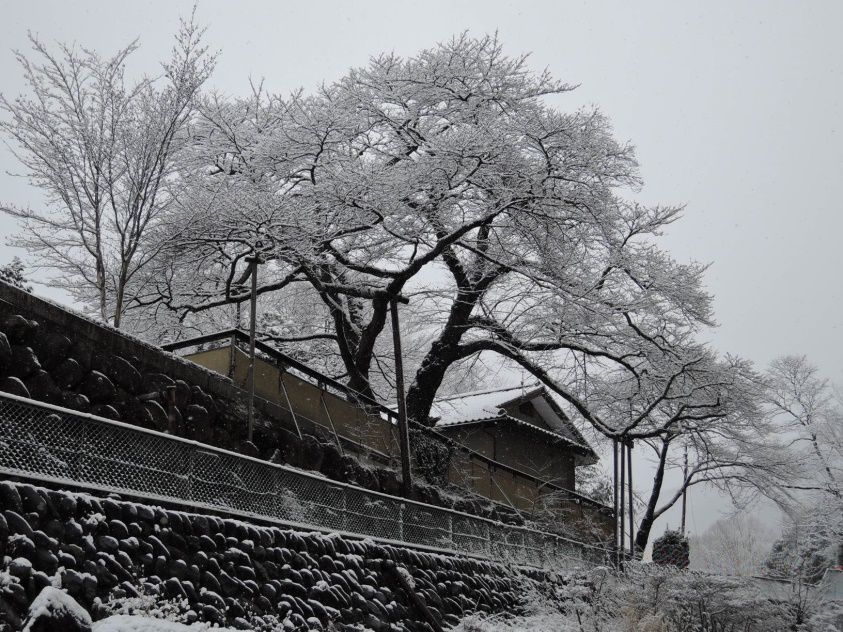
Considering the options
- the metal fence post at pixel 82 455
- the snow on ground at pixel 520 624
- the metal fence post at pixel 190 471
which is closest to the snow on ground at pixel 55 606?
the metal fence post at pixel 82 455

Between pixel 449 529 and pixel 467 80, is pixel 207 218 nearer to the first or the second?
pixel 467 80

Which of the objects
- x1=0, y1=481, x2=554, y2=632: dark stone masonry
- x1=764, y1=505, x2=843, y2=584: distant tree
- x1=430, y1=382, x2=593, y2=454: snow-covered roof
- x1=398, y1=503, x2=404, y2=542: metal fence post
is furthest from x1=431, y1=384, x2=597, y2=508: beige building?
x1=0, y1=481, x2=554, y2=632: dark stone masonry

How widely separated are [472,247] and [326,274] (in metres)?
3.77

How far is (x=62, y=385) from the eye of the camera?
9.87 metres

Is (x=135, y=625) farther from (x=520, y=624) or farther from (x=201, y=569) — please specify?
(x=520, y=624)

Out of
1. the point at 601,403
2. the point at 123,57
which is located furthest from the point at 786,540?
the point at 123,57

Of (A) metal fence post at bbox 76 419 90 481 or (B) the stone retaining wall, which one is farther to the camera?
(B) the stone retaining wall

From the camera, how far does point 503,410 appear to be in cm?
2559

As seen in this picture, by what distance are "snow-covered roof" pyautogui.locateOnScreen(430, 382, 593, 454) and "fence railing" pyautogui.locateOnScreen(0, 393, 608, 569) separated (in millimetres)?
10813

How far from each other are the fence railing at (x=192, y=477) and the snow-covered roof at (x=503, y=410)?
10813mm

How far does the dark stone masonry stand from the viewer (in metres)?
6.93

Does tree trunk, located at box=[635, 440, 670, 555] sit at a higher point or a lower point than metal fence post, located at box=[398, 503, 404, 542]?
higher

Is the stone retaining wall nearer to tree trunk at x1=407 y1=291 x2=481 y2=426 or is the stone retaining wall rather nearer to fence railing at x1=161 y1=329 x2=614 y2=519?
fence railing at x1=161 y1=329 x2=614 y2=519

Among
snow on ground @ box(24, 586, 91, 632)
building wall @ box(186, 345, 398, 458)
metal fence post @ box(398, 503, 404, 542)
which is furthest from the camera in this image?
building wall @ box(186, 345, 398, 458)
